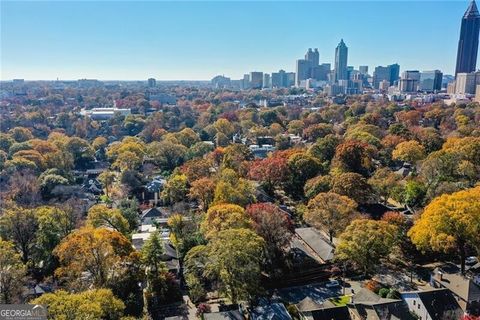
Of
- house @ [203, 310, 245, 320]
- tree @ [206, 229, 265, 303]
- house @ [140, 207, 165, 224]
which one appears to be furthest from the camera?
house @ [140, 207, 165, 224]

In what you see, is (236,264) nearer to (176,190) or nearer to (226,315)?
(226,315)

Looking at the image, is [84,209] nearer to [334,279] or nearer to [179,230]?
[179,230]

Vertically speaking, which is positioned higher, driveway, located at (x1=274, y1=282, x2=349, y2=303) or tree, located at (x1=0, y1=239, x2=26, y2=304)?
tree, located at (x1=0, y1=239, x2=26, y2=304)

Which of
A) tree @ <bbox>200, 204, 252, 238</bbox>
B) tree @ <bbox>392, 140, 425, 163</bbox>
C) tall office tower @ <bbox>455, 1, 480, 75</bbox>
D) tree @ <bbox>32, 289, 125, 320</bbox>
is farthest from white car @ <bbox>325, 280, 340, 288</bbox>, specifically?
tall office tower @ <bbox>455, 1, 480, 75</bbox>

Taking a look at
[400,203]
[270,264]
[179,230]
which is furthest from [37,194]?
[400,203]

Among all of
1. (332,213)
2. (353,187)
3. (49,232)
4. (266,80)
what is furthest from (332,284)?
(266,80)

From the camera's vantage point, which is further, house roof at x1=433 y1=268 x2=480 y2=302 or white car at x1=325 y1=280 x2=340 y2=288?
white car at x1=325 y1=280 x2=340 y2=288

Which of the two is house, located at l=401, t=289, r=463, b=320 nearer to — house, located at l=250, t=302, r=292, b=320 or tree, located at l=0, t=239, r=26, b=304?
house, located at l=250, t=302, r=292, b=320
